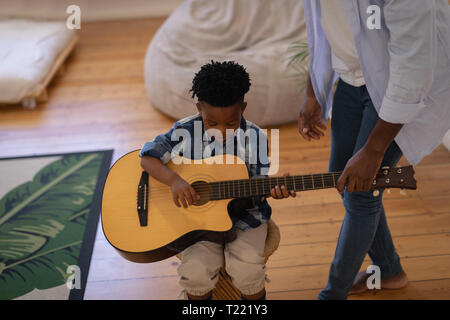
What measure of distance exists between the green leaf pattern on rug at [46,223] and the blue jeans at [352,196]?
42.7 inches

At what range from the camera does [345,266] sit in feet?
4.38

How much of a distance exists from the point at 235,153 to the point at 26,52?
2362mm

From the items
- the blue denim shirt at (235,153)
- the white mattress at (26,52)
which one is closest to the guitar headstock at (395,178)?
the blue denim shirt at (235,153)

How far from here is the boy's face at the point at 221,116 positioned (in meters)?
1.21

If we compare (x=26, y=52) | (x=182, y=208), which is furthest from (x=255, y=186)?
(x=26, y=52)

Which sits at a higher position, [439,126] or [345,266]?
[439,126]

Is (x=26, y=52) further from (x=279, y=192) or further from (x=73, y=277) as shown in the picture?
(x=279, y=192)

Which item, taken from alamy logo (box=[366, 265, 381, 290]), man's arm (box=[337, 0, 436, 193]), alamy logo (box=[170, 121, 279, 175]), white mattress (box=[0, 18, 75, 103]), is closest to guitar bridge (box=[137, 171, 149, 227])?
alamy logo (box=[170, 121, 279, 175])

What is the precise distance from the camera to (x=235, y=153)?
1334 millimetres
